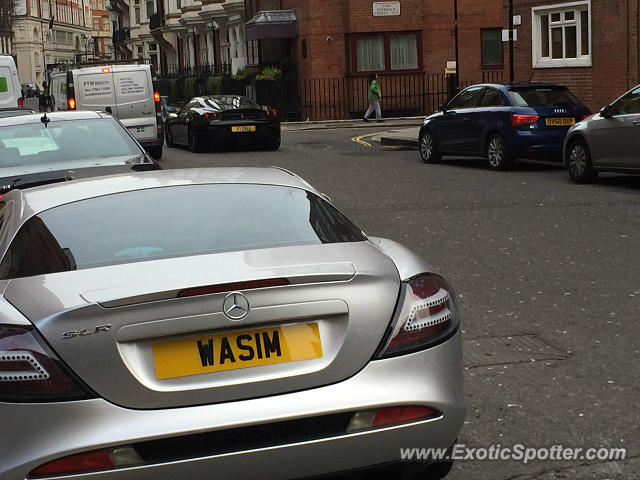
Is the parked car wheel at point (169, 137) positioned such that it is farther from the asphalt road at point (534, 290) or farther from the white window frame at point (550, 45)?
the asphalt road at point (534, 290)

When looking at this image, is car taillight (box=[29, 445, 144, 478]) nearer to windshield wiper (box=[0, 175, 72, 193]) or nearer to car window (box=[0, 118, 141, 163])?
windshield wiper (box=[0, 175, 72, 193])

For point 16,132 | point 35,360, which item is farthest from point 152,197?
point 16,132

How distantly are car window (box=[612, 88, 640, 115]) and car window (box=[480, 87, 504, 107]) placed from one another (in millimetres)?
3799

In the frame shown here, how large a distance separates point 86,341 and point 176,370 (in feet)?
0.99

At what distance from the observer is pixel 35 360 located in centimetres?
341

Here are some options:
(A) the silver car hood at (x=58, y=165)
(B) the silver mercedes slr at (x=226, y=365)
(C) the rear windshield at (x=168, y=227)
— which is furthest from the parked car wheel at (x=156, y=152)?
(B) the silver mercedes slr at (x=226, y=365)

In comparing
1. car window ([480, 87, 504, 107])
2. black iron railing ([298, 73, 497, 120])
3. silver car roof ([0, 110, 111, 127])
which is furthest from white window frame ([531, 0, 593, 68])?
silver car roof ([0, 110, 111, 127])

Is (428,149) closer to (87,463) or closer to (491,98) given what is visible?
(491,98)

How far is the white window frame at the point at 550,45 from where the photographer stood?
24594mm

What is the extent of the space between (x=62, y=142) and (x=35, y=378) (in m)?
7.36

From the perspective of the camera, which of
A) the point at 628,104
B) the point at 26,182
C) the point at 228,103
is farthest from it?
the point at 228,103

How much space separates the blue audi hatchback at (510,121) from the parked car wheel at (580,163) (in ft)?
6.45

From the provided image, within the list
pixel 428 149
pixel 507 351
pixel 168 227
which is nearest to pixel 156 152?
pixel 428 149

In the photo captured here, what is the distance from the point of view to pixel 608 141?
15.3m
